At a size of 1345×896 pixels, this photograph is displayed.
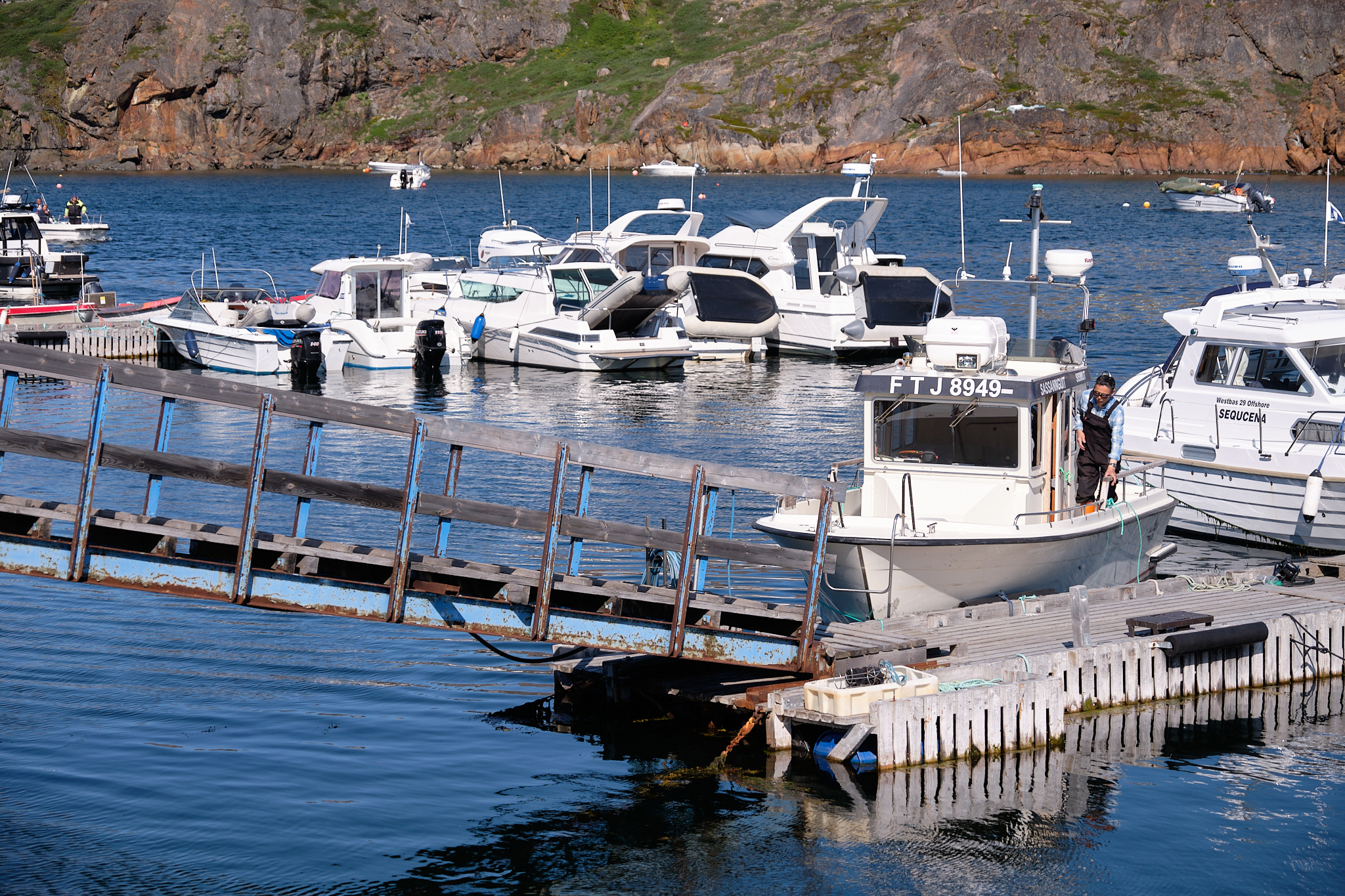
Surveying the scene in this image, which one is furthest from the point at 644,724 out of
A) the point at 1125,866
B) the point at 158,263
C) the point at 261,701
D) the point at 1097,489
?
the point at 158,263

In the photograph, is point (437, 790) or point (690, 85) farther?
point (690, 85)

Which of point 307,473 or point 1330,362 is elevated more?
point 1330,362

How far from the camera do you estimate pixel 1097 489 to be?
57.3 ft

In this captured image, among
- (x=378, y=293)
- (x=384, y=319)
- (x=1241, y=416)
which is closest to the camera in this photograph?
(x=1241, y=416)

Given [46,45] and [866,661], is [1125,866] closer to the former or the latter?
[866,661]

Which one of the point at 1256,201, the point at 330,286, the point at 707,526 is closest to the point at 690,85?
the point at 330,286

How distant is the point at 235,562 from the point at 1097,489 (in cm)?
1014

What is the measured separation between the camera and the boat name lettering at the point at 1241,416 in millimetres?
21422

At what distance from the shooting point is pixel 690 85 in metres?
162

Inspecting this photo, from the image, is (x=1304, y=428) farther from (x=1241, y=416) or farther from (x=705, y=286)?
(x=705, y=286)

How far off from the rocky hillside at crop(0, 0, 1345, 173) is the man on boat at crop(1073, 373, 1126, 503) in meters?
128

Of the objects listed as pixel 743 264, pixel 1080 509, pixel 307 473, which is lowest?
pixel 307 473

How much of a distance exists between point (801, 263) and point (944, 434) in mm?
26464

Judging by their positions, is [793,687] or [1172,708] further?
[1172,708]
